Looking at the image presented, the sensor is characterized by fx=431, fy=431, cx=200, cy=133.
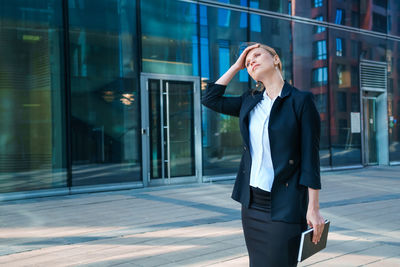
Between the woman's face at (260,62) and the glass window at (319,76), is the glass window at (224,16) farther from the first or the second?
the woman's face at (260,62)

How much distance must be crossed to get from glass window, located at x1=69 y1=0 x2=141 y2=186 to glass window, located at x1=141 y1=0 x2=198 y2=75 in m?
0.34

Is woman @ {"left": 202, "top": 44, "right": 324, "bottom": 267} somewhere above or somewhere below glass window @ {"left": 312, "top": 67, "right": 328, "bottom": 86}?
below

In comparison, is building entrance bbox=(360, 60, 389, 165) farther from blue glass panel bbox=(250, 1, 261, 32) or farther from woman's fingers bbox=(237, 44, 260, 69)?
woman's fingers bbox=(237, 44, 260, 69)

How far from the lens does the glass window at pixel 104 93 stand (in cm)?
916

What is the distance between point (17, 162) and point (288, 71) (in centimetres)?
774

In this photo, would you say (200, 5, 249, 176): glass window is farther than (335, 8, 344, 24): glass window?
No

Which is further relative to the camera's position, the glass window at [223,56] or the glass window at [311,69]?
the glass window at [311,69]

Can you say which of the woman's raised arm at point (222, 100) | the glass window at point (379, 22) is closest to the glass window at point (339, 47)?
the glass window at point (379, 22)

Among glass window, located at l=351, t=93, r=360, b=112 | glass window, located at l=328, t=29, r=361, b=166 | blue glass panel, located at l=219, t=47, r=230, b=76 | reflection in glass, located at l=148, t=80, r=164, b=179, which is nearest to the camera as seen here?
reflection in glass, located at l=148, t=80, r=164, b=179

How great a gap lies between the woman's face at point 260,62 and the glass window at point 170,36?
8.02 m

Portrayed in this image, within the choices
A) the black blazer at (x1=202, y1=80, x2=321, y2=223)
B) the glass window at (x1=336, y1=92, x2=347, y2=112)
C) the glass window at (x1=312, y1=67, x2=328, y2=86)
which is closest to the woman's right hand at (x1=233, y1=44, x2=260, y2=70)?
the black blazer at (x1=202, y1=80, x2=321, y2=223)

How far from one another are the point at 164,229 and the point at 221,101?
11.7ft

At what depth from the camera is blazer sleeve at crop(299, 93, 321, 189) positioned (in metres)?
1.99

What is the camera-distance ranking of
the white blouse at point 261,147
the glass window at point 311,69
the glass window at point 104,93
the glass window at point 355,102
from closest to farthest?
the white blouse at point 261,147, the glass window at point 104,93, the glass window at point 311,69, the glass window at point 355,102
